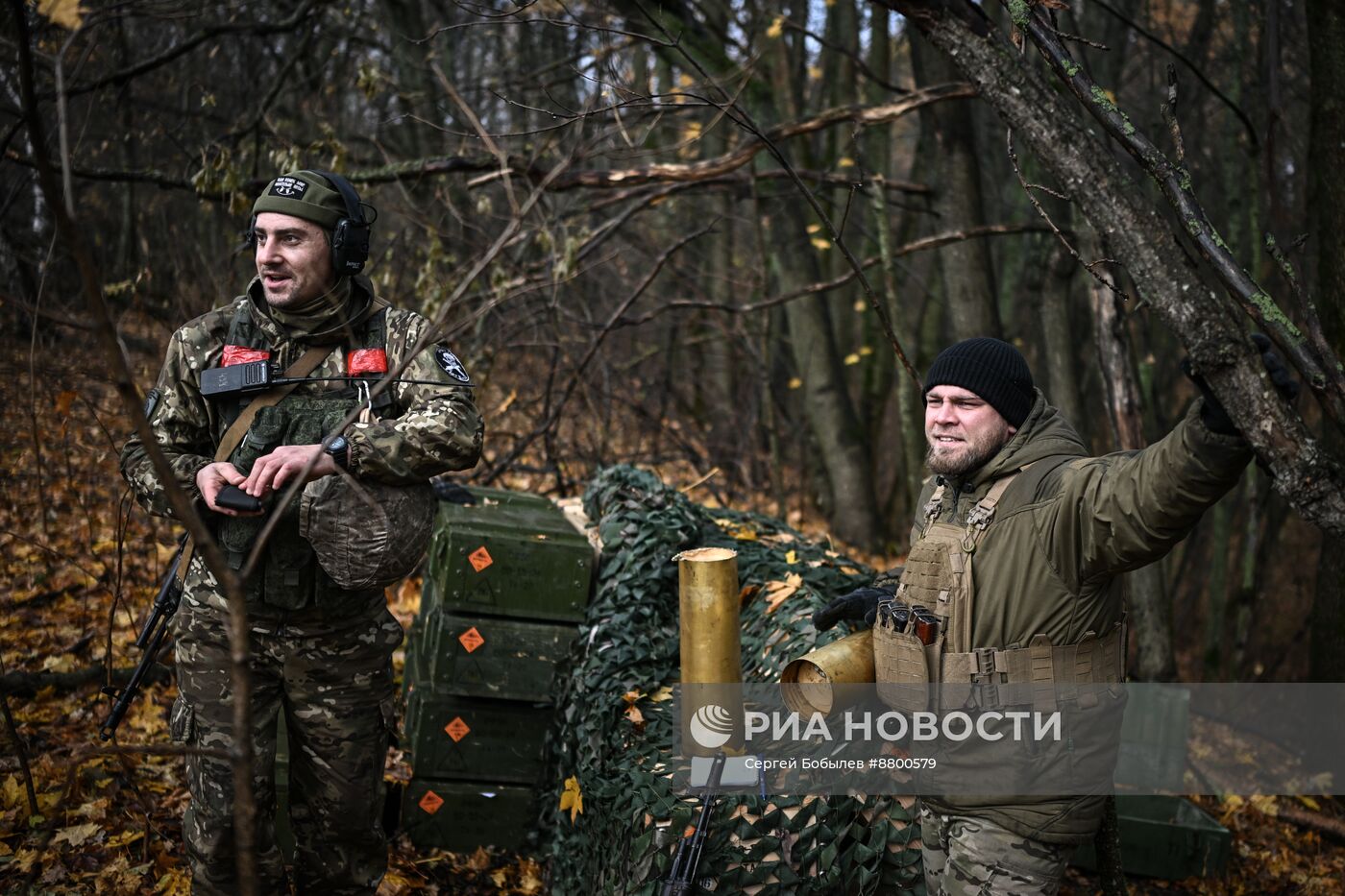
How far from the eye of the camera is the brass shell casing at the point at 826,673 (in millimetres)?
3150

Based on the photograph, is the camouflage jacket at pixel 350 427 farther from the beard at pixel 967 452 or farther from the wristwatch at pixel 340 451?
the beard at pixel 967 452

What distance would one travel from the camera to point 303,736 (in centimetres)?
361

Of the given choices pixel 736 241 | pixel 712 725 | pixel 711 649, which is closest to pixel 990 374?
pixel 711 649

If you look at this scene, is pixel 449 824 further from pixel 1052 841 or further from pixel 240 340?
pixel 1052 841

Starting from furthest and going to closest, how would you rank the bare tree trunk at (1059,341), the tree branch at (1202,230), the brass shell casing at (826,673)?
the bare tree trunk at (1059,341)
the brass shell casing at (826,673)
the tree branch at (1202,230)

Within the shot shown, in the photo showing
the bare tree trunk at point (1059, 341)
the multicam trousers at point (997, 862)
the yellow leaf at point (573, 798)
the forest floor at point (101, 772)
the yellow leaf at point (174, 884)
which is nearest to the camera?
the multicam trousers at point (997, 862)

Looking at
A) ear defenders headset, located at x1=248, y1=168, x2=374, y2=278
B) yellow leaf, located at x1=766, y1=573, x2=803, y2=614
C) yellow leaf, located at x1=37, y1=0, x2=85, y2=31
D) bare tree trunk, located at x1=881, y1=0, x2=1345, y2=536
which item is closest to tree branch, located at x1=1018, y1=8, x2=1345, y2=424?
bare tree trunk, located at x1=881, y1=0, x2=1345, y2=536

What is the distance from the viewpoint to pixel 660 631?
4895 millimetres

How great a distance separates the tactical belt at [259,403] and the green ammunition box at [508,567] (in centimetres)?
130

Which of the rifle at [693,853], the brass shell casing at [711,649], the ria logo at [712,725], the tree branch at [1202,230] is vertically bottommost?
the rifle at [693,853]

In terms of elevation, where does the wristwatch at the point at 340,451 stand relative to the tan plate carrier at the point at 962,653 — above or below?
above

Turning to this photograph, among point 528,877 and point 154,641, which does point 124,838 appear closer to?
point 154,641

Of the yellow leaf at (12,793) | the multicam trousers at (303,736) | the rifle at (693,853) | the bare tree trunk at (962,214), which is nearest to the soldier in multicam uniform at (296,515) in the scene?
the multicam trousers at (303,736)

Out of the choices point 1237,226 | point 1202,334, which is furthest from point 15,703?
point 1237,226
